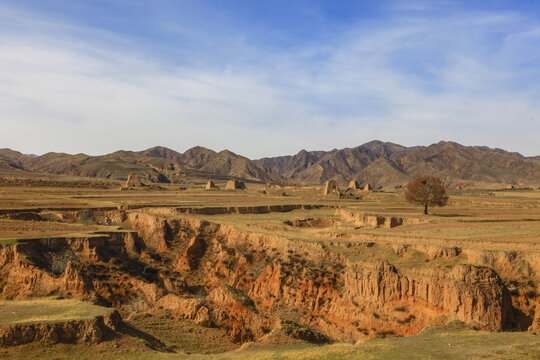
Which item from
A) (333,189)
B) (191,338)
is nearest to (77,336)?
(191,338)

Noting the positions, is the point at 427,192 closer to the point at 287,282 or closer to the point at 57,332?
the point at 287,282

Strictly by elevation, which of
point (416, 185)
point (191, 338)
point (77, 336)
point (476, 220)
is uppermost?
point (416, 185)

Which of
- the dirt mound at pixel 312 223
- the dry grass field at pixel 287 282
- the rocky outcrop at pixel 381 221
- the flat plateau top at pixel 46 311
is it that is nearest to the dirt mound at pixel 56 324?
the flat plateau top at pixel 46 311

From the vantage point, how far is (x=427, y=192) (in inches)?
2290

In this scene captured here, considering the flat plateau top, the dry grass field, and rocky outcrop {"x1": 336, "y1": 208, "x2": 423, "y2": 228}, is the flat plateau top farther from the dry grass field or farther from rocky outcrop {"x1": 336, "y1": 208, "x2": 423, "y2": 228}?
rocky outcrop {"x1": 336, "y1": 208, "x2": 423, "y2": 228}

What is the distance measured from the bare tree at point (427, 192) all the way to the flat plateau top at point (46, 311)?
4718cm

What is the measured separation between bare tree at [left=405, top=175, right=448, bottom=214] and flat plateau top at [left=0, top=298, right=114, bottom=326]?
47.2 metres

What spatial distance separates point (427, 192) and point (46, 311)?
4958 cm

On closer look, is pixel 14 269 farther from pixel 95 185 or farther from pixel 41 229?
pixel 95 185

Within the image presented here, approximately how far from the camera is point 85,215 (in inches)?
2152

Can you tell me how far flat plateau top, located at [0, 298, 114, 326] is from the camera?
711 inches

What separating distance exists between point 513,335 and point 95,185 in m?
Result: 109

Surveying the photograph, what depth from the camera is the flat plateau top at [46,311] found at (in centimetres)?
1805

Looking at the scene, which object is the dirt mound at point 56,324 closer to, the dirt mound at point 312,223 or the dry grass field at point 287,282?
the dry grass field at point 287,282
